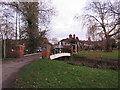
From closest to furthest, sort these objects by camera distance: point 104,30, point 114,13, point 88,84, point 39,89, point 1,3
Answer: point 39,89
point 88,84
point 114,13
point 1,3
point 104,30

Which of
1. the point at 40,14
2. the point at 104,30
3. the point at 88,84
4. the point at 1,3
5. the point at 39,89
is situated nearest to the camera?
the point at 39,89

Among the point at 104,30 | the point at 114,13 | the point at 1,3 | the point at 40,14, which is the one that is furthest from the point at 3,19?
the point at 104,30

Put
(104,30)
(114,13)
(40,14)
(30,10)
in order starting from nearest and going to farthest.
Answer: (114,13) < (30,10) < (40,14) < (104,30)

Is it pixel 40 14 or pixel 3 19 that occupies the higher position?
pixel 40 14

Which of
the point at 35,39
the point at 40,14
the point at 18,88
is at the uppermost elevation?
the point at 40,14

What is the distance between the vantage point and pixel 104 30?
1196 inches

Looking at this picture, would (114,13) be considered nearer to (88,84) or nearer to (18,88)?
(88,84)

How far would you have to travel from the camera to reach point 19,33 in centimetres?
2491

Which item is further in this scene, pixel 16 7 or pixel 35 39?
pixel 35 39

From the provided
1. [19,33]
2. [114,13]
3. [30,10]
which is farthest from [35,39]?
[114,13]

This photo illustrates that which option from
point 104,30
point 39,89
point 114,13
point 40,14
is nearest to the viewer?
point 39,89

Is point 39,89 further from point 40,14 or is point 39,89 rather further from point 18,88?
point 40,14

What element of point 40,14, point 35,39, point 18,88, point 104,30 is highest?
point 40,14

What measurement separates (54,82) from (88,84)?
1.45m
